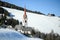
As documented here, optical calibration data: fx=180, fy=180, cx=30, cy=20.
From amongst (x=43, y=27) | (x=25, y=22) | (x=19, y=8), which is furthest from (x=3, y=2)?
(x=43, y=27)

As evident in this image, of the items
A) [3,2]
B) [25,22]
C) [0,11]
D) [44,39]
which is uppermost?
[3,2]

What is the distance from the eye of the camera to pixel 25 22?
6.37 meters

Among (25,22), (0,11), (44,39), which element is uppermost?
(0,11)

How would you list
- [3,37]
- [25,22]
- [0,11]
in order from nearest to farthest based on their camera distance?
[3,37] < [25,22] < [0,11]

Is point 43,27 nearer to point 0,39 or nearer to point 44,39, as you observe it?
point 44,39

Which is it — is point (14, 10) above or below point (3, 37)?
above

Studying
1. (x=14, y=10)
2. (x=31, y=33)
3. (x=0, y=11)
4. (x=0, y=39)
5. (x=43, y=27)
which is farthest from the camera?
(x=14, y=10)

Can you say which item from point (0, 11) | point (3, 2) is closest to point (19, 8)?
point (3, 2)

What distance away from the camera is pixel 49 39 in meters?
4.10

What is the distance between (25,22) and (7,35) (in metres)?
2.15

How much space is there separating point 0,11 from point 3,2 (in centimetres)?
179

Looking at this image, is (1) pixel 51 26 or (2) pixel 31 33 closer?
(2) pixel 31 33

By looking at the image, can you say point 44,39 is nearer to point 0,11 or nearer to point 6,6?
point 0,11

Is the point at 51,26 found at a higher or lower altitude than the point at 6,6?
lower
